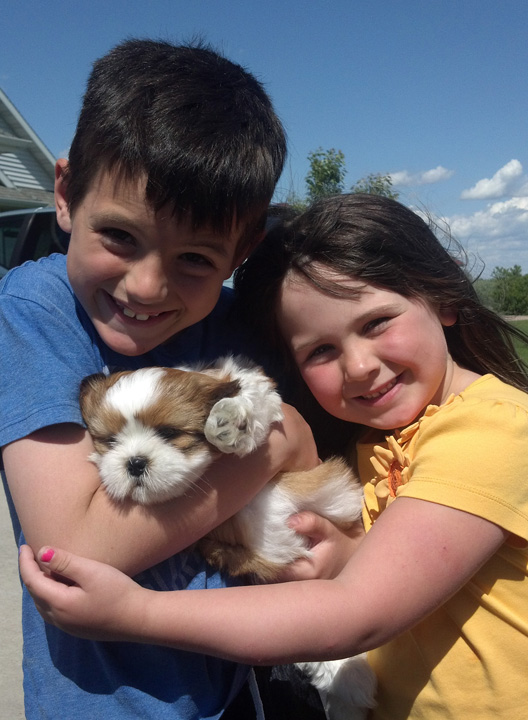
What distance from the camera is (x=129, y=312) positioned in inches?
79.8

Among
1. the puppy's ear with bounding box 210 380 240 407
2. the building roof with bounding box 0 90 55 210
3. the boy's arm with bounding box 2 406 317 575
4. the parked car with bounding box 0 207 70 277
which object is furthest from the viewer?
the building roof with bounding box 0 90 55 210

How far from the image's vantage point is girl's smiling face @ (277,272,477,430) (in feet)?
7.14

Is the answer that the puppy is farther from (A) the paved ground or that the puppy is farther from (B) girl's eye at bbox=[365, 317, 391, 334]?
(A) the paved ground

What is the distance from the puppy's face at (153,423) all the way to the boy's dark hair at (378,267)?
1.86 ft

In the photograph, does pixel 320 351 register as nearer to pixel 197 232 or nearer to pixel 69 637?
pixel 197 232

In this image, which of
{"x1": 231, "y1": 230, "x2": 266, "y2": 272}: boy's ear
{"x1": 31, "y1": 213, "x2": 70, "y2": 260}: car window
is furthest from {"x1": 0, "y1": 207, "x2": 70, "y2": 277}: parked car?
{"x1": 231, "y1": 230, "x2": 266, "y2": 272}: boy's ear

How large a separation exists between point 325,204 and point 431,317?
0.62 m

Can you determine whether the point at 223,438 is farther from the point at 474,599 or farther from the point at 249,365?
the point at 474,599

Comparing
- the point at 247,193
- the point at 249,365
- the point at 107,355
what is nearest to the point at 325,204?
the point at 247,193

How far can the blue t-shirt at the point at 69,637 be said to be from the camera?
5.91ft

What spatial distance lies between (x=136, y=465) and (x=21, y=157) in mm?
24043

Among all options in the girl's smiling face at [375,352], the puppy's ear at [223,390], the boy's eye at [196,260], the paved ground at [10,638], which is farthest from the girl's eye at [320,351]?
the paved ground at [10,638]

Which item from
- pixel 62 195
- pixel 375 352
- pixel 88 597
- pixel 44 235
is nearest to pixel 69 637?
pixel 88 597

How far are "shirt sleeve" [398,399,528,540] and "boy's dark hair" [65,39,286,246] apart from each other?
97cm
